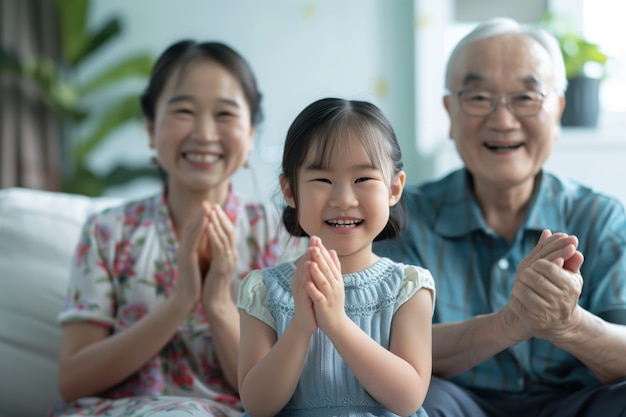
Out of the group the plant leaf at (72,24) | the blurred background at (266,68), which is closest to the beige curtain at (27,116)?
the blurred background at (266,68)

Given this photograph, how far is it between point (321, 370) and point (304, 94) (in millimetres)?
2620

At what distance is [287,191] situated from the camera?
1.19 metres

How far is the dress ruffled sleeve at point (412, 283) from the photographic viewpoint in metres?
1.15

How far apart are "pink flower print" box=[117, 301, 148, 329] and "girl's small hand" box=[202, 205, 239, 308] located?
17cm

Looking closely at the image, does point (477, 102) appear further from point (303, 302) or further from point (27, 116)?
point (27, 116)

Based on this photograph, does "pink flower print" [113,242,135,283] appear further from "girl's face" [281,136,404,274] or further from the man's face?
the man's face

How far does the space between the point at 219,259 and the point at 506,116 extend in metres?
0.63

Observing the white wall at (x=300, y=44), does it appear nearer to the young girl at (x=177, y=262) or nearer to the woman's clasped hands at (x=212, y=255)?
the young girl at (x=177, y=262)

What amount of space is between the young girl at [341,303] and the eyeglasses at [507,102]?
469 millimetres

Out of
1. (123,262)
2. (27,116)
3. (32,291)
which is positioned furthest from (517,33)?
(27,116)

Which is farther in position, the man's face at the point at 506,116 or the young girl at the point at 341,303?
the man's face at the point at 506,116

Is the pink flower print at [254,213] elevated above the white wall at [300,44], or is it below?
below

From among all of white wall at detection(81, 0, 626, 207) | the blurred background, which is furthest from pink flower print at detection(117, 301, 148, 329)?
white wall at detection(81, 0, 626, 207)

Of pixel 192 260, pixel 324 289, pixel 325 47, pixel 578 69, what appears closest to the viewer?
pixel 324 289
